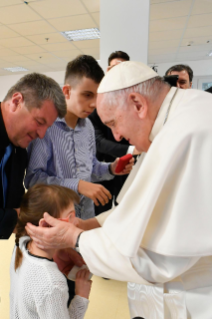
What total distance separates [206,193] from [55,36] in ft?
22.4

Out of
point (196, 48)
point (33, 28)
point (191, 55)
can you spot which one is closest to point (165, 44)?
point (196, 48)

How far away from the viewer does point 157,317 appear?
1.12 m

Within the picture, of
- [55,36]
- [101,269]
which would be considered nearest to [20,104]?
[101,269]

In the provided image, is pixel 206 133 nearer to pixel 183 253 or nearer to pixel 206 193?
pixel 206 193

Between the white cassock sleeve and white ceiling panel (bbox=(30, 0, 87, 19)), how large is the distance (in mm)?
4971

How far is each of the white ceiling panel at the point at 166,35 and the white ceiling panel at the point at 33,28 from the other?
2.65 m

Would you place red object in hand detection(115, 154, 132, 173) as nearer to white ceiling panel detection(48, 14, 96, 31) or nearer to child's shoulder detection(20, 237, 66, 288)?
child's shoulder detection(20, 237, 66, 288)

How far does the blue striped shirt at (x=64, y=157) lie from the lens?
148 cm

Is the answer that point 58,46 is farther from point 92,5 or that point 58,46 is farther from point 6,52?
point 92,5

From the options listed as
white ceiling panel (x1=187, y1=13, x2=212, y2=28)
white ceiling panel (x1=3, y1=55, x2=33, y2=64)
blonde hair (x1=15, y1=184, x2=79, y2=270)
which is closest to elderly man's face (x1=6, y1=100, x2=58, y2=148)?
blonde hair (x1=15, y1=184, x2=79, y2=270)

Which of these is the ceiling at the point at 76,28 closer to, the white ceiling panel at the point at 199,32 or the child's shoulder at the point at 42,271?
the white ceiling panel at the point at 199,32

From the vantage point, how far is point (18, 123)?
1318 mm

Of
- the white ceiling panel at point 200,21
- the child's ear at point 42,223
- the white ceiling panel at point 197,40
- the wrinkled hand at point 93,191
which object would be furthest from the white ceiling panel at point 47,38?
the child's ear at point 42,223

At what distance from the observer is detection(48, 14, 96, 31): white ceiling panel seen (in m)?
5.36
